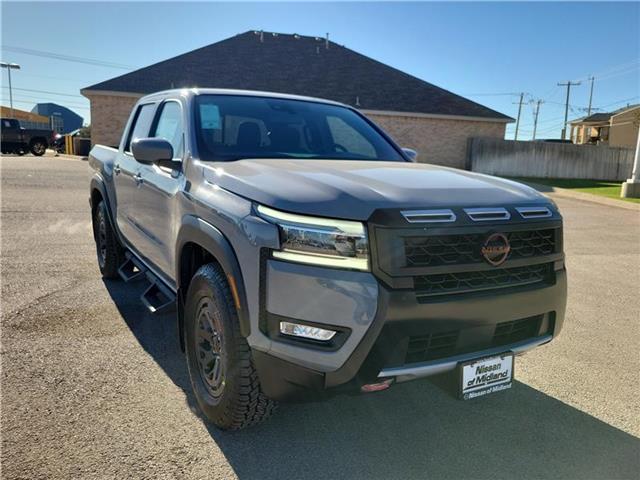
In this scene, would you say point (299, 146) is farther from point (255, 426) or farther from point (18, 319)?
point (18, 319)

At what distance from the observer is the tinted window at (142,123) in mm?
4582

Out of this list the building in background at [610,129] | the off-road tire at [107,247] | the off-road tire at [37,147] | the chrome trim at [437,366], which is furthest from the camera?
the building in background at [610,129]

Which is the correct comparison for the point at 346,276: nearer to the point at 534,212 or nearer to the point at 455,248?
the point at 455,248

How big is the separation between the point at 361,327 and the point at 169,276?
6.40 ft

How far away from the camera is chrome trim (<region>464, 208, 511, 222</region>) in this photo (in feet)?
8.07

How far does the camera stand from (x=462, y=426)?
3.03 metres

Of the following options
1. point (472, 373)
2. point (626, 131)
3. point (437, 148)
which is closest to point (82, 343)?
point (472, 373)

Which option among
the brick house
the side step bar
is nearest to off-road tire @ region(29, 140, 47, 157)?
the brick house

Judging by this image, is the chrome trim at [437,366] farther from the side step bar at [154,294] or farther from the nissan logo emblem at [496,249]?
the side step bar at [154,294]

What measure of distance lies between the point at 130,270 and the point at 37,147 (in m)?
30.1

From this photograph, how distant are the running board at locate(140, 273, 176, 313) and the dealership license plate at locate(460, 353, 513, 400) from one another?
6.73 ft

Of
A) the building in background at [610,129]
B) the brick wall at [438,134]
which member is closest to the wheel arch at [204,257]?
the brick wall at [438,134]

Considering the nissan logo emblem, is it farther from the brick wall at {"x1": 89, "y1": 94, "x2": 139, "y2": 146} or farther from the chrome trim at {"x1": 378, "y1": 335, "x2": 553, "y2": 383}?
the brick wall at {"x1": 89, "y1": 94, "x2": 139, "y2": 146}

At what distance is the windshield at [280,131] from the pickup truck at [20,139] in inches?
1223
